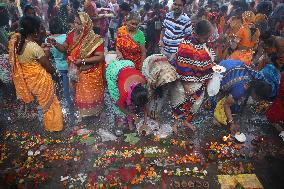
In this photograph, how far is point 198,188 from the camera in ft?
14.8

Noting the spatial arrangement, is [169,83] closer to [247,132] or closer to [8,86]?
[247,132]

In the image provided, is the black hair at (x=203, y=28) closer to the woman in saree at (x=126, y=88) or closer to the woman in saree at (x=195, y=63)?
the woman in saree at (x=195, y=63)

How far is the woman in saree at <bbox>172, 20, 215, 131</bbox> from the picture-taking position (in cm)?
490

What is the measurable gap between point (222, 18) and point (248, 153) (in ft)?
17.0

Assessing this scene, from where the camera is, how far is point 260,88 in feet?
17.1

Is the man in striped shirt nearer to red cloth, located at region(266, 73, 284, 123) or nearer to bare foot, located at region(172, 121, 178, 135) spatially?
bare foot, located at region(172, 121, 178, 135)

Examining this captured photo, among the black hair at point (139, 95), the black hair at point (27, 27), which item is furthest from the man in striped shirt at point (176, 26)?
the black hair at point (27, 27)

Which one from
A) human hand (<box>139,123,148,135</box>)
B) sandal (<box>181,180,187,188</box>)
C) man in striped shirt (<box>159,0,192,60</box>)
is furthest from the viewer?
man in striped shirt (<box>159,0,192,60</box>)

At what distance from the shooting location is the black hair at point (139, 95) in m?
4.61

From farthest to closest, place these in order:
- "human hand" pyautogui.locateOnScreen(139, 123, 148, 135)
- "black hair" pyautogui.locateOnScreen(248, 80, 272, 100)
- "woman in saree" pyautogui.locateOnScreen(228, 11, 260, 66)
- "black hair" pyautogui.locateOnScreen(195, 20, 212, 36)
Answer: "woman in saree" pyautogui.locateOnScreen(228, 11, 260, 66) → "human hand" pyautogui.locateOnScreen(139, 123, 148, 135) → "black hair" pyautogui.locateOnScreen(248, 80, 272, 100) → "black hair" pyautogui.locateOnScreen(195, 20, 212, 36)

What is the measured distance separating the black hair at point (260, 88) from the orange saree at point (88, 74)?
2.98 meters

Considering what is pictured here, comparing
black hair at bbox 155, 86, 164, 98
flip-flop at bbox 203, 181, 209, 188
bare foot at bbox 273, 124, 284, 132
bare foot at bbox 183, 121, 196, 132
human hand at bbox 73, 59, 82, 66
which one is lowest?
flip-flop at bbox 203, 181, 209, 188

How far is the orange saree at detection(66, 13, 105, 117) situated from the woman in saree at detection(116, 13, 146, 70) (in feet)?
1.38

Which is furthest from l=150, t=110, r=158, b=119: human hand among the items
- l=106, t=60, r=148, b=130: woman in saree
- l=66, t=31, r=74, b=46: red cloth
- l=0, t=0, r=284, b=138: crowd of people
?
l=66, t=31, r=74, b=46: red cloth
